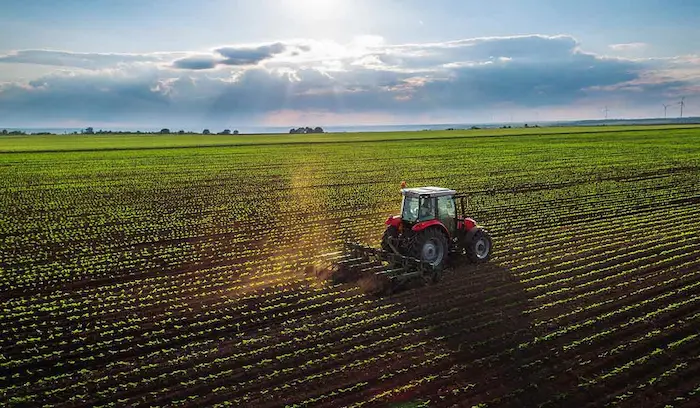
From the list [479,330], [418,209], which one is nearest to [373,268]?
[418,209]

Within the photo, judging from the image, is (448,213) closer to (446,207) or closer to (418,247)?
(446,207)

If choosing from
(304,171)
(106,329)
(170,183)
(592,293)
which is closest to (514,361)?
Result: (592,293)

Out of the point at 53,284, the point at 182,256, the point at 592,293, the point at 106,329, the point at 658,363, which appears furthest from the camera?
the point at 182,256

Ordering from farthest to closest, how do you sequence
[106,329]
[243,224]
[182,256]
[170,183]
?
1. [170,183]
2. [243,224]
3. [182,256]
4. [106,329]

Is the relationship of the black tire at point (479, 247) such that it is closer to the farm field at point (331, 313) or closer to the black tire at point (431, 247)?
the farm field at point (331, 313)

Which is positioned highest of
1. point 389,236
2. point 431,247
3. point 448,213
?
point 448,213

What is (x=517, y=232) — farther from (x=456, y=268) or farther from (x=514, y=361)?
(x=514, y=361)
